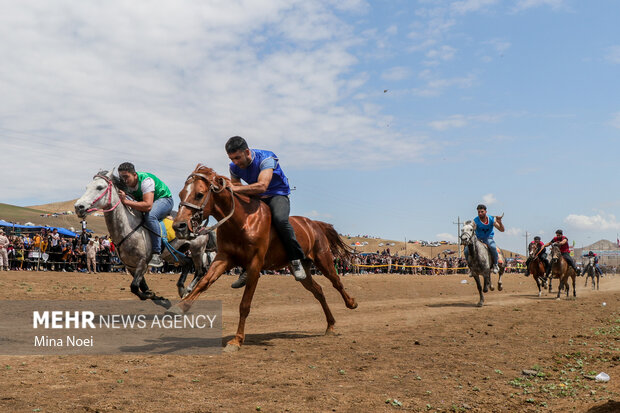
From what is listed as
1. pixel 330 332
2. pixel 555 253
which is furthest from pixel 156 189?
pixel 555 253

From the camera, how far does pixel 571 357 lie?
24.9 ft

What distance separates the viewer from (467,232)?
53.1ft

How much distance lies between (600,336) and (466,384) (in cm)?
540

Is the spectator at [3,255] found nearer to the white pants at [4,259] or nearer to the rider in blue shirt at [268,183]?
the white pants at [4,259]

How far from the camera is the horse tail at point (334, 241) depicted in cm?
996

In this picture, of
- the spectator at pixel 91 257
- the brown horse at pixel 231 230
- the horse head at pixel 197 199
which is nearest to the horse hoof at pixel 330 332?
the brown horse at pixel 231 230

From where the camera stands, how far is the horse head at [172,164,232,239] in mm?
6570

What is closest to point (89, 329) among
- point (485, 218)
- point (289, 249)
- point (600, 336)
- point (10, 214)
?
point (289, 249)

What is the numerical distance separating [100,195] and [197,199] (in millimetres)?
3476

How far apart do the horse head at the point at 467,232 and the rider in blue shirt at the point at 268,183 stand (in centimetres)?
929

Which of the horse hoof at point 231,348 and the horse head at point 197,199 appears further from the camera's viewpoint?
the horse hoof at point 231,348

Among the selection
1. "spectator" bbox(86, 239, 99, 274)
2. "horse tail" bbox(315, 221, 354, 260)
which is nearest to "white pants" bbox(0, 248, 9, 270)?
"spectator" bbox(86, 239, 99, 274)

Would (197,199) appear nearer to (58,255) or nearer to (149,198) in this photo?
(149,198)

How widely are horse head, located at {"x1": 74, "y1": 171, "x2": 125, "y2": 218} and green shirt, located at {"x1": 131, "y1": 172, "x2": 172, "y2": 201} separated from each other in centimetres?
31
